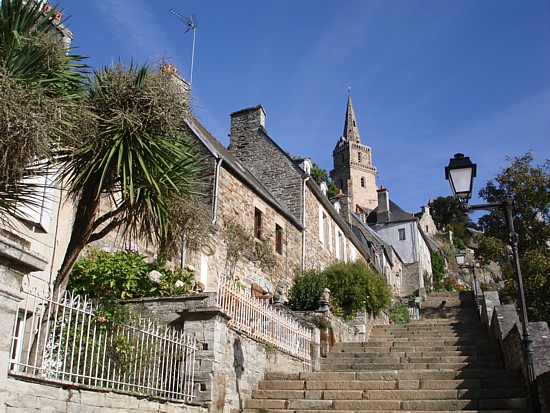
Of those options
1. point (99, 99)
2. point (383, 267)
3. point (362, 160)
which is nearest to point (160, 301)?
point (99, 99)

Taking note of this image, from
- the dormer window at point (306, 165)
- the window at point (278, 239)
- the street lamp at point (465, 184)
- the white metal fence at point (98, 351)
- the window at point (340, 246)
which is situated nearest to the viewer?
the white metal fence at point (98, 351)

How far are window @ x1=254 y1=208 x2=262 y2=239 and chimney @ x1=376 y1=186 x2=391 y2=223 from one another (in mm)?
27291

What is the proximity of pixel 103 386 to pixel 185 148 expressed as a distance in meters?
3.30

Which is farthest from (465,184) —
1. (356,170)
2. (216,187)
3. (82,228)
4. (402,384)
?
(356,170)

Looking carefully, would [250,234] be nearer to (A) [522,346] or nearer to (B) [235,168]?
(B) [235,168]

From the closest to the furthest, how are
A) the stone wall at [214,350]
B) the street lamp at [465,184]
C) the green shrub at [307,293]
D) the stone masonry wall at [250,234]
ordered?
the street lamp at [465,184]
the stone wall at [214,350]
the stone masonry wall at [250,234]
the green shrub at [307,293]

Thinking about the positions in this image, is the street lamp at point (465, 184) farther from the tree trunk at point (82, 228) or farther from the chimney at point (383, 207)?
the chimney at point (383, 207)

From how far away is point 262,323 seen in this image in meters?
10.4

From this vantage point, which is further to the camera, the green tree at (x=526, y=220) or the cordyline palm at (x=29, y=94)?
the green tree at (x=526, y=220)

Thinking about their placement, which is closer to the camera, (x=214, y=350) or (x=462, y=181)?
(x=462, y=181)

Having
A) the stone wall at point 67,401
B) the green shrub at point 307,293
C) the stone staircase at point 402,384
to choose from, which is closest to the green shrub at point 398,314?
the green shrub at point 307,293

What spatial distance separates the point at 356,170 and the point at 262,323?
76492mm

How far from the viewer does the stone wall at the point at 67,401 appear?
4801mm

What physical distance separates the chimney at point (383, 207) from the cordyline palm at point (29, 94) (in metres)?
37.8
